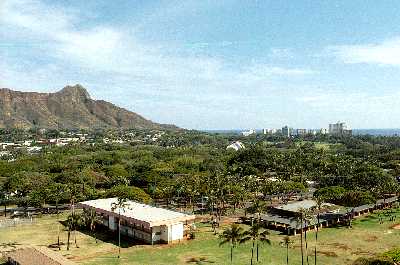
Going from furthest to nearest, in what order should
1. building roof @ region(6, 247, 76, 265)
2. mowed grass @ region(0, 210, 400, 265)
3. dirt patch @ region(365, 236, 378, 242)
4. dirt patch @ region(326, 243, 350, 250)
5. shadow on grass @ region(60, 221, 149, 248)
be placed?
shadow on grass @ region(60, 221, 149, 248)
dirt patch @ region(365, 236, 378, 242)
dirt patch @ region(326, 243, 350, 250)
mowed grass @ region(0, 210, 400, 265)
building roof @ region(6, 247, 76, 265)

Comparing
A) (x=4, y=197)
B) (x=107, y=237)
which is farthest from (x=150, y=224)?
(x=4, y=197)

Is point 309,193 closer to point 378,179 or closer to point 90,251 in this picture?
point 378,179

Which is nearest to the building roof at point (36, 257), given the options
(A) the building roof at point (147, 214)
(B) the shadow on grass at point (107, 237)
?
(B) the shadow on grass at point (107, 237)

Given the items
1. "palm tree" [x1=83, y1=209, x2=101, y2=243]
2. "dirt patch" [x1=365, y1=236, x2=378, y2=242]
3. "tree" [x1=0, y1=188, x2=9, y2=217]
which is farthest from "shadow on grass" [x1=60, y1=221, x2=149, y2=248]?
"dirt patch" [x1=365, y1=236, x2=378, y2=242]

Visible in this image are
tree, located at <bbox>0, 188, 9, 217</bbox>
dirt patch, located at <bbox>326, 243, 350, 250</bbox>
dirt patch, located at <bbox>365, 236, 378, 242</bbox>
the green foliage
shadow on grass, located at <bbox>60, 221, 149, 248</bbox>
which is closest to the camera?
dirt patch, located at <bbox>326, 243, 350, 250</bbox>

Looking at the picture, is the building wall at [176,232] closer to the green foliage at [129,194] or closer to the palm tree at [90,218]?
the palm tree at [90,218]

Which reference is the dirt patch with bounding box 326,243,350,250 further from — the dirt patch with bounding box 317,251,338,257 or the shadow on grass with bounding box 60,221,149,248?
the shadow on grass with bounding box 60,221,149,248
